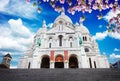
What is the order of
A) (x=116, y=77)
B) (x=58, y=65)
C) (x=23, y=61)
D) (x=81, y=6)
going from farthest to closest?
1. (x=23, y=61)
2. (x=58, y=65)
3. (x=116, y=77)
4. (x=81, y=6)

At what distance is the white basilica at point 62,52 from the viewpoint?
27.6 m

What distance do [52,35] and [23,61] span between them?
34.9ft

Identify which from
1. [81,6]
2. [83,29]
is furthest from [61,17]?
[81,6]

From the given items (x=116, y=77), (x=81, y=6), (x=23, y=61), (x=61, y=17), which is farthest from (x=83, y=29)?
(x=81, y=6)

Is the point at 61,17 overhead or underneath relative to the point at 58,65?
overhead

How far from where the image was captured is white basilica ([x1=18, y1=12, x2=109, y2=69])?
2763cm

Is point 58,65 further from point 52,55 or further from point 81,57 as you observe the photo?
point 81,57

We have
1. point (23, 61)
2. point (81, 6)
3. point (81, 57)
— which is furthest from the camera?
point (23, 61)

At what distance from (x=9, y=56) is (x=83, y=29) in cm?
2324

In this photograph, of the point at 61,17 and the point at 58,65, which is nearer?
the point at 58,65

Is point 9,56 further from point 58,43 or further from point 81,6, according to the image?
point 81,6

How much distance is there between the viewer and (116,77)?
1208 centimetres

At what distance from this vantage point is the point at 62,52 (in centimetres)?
2806

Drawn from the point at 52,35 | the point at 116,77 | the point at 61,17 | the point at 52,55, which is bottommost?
the point at 116,77
